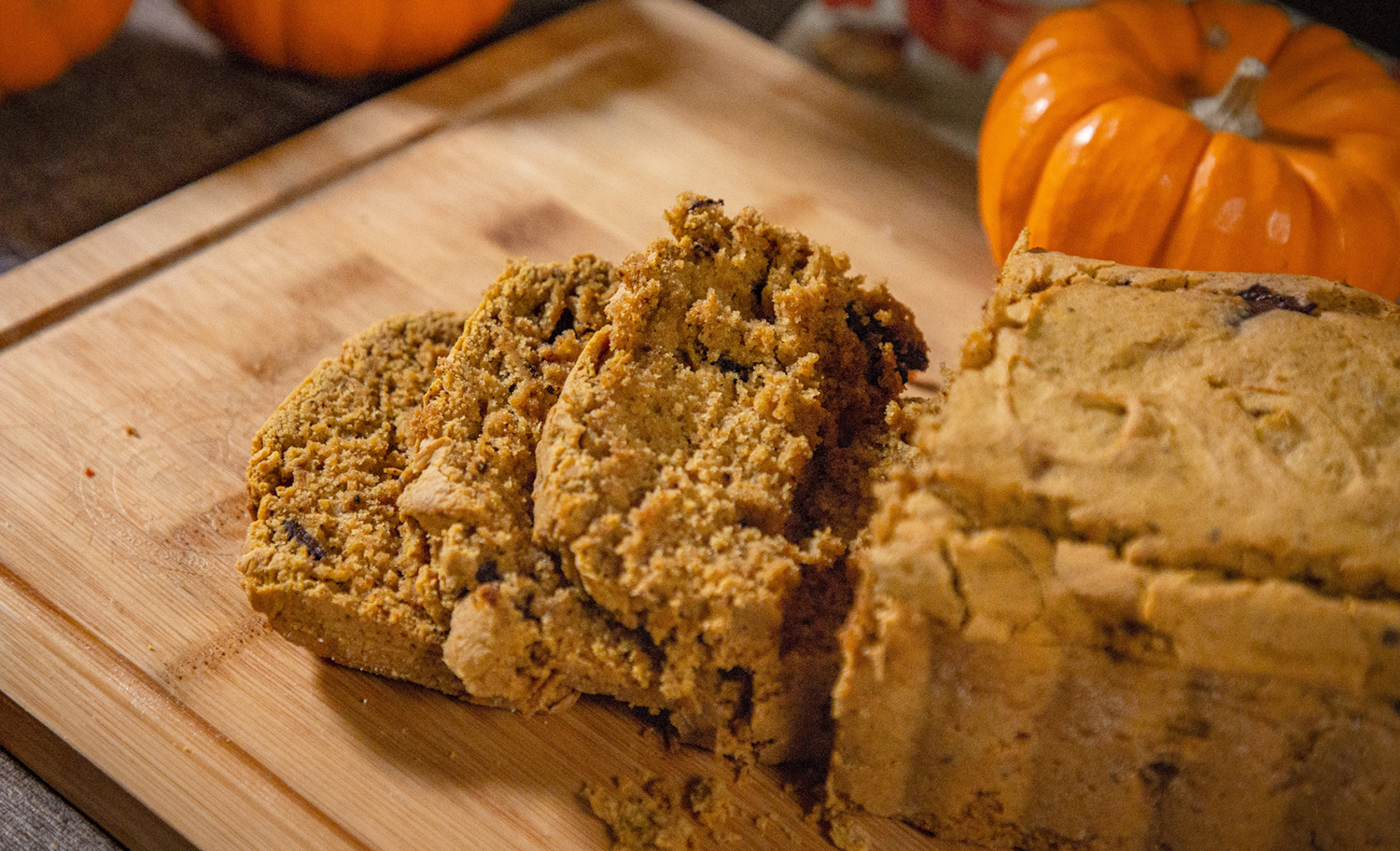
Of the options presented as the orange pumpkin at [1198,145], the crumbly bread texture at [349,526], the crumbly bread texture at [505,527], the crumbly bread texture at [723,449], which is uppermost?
the orange pumpkin at [1198,145]

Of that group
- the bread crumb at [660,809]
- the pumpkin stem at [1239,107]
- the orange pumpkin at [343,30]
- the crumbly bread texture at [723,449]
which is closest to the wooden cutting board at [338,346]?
the bread crumb at [660,809]

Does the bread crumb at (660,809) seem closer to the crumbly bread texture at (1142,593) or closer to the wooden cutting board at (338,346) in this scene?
the wooden cutting board at (338,346)

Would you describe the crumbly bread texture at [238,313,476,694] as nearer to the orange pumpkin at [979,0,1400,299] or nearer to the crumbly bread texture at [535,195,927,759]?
the crumbly bread texture at [535,195,927,759]

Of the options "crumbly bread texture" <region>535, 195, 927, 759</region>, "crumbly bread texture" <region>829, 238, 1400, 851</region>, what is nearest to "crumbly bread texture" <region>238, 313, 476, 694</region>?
"crumbly bread texture" <region>535, 195, 927, 759</region>

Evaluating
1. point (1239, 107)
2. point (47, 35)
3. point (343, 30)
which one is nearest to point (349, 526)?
point (343, 30)

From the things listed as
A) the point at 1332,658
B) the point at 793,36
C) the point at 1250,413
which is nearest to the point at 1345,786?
the point at 1332,658
